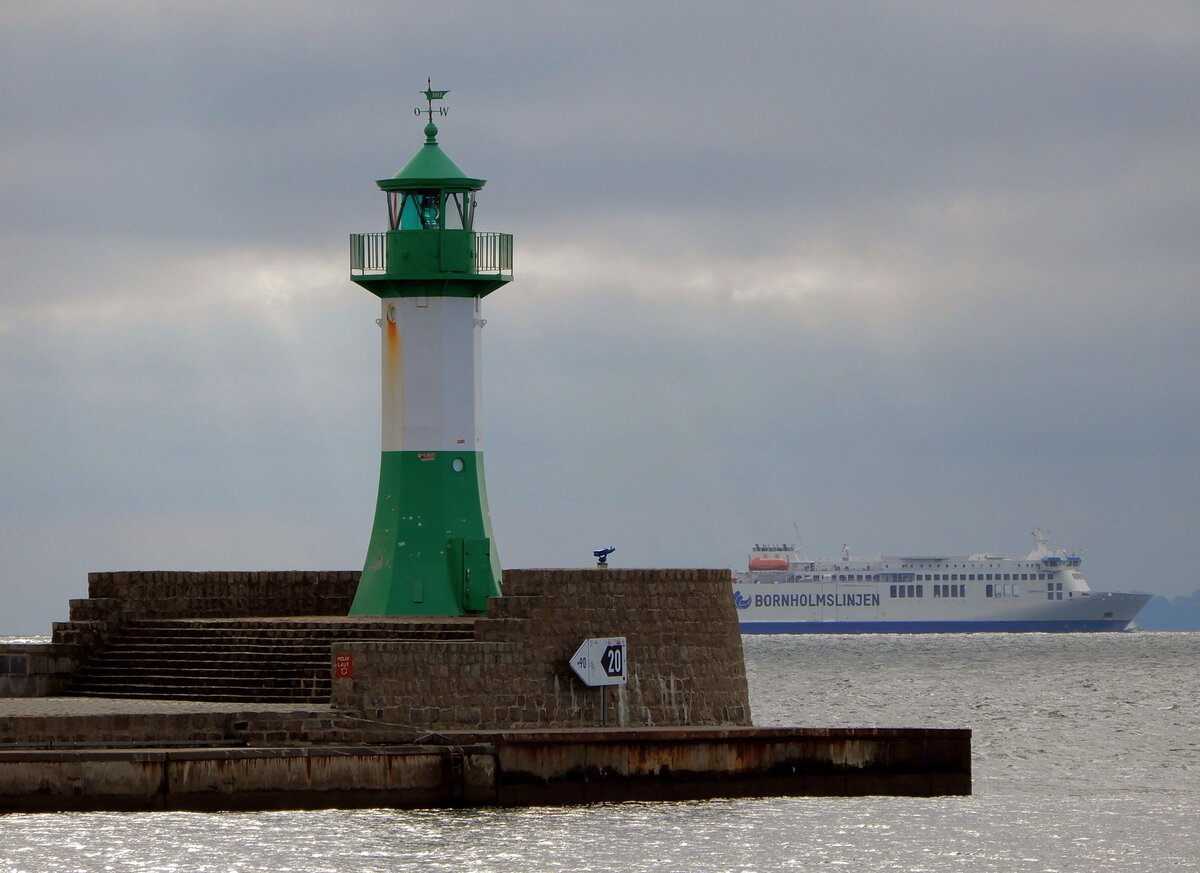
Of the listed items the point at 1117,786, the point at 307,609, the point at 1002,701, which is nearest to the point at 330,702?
the point at 307,609

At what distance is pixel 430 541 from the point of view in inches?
1178

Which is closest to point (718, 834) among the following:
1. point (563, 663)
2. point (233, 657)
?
point (563, 663)

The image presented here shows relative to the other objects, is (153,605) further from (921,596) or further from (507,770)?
(921,596)

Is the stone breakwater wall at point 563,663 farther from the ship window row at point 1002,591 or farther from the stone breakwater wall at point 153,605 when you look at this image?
the ship window row at point 1002,591

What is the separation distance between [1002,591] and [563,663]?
371 ft

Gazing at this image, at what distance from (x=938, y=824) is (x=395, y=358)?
9.05 m

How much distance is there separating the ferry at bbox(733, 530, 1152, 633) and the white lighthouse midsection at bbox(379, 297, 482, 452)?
108355 mm

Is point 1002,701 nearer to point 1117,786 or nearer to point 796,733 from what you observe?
point 1117,786

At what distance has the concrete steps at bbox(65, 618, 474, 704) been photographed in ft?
88.1

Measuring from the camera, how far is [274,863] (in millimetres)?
22312

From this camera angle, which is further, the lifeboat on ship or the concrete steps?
the lifeboat on ship

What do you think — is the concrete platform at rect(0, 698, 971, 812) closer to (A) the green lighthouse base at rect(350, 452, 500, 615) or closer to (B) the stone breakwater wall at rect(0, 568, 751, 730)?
(B) the stone breakwater wall at rect(0, 568, 751, 730)

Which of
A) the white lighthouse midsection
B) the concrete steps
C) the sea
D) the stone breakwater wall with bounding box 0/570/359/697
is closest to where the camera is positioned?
the sea

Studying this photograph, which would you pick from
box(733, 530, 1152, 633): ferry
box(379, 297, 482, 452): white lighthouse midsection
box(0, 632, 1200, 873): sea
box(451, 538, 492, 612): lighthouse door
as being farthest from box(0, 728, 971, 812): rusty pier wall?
box(733, 530, 1152, 633): ferry
